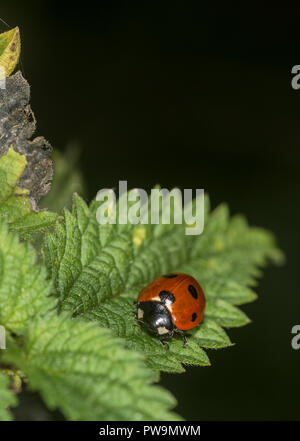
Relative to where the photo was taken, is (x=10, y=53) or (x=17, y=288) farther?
(x=10, y=53)

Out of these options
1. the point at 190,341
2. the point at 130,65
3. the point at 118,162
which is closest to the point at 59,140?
the point at 118,162

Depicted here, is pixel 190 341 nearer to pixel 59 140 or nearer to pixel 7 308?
pixel 7 308

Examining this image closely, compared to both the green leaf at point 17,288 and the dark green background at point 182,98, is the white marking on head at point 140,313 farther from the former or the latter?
the dark green background at point 182,98

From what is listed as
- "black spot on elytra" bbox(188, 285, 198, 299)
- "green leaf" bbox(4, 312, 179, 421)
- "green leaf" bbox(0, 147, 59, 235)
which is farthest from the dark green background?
"green leaf" bbox(4, 312, 179, 421)

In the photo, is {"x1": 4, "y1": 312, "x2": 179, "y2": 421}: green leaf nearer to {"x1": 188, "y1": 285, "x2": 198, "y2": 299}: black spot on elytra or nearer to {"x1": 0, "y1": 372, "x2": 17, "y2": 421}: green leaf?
{"x1": 0, "y1": 372, "x2": 17, "y2": 421}: green leaf

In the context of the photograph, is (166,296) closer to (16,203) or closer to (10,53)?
(16,203)

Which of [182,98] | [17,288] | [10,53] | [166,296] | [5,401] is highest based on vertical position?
[182,98]

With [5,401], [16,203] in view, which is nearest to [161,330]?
[16,203]

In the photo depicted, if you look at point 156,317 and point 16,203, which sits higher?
point 16,203
